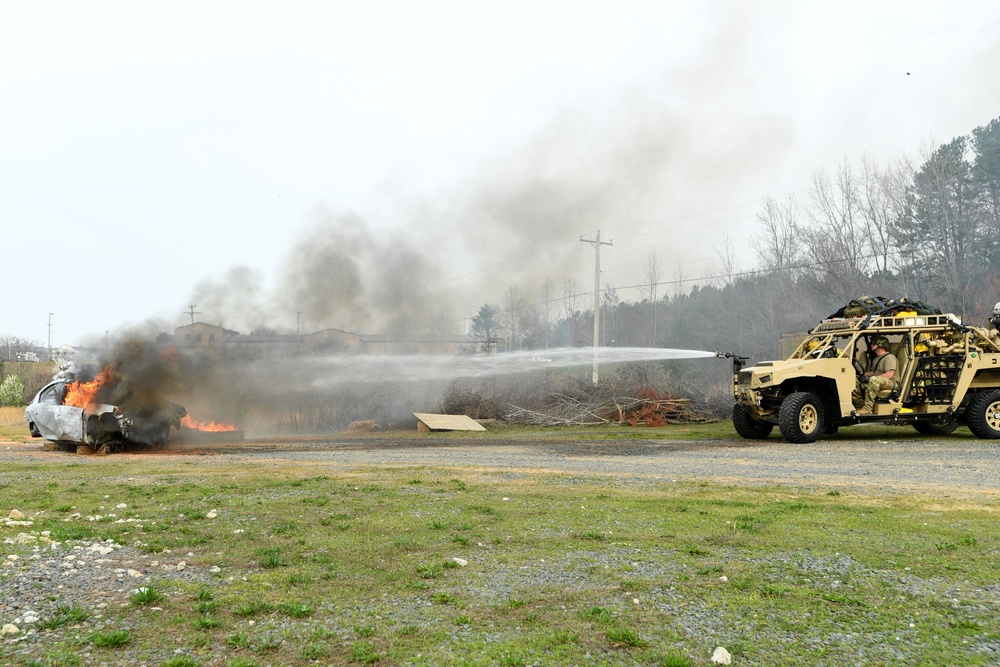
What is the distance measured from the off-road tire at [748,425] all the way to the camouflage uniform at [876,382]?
2.04 metres

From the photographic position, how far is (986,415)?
16.4 m

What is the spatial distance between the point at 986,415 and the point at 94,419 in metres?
19.3

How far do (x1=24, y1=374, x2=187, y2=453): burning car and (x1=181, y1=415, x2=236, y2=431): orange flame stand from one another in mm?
3050

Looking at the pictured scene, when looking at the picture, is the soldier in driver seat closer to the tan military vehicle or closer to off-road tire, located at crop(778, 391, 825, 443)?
the tan military vehicle

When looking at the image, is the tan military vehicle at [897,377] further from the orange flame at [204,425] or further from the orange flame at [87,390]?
the orange flame at [87,390]

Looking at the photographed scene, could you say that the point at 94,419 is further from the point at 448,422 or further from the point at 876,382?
the point at 876,382

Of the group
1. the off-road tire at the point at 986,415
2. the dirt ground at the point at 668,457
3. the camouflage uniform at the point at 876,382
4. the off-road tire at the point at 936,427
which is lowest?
the dirt ground at the point at 668,457

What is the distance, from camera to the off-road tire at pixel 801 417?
52.1 ft

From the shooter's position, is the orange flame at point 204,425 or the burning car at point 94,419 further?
the orange flame at point 204,425

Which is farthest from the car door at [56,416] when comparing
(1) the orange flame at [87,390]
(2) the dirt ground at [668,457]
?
(2) the dirt ground at [668,457]

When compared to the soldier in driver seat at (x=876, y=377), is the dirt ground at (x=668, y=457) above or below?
below

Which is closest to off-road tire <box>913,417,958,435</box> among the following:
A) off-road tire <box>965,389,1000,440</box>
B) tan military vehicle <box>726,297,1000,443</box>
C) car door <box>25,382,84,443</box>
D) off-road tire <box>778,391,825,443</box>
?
tan military vehicle <box>726,297,1000,443</box>

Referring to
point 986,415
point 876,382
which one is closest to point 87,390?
point 876,382

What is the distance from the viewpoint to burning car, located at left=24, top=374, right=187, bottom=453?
15758 mm
